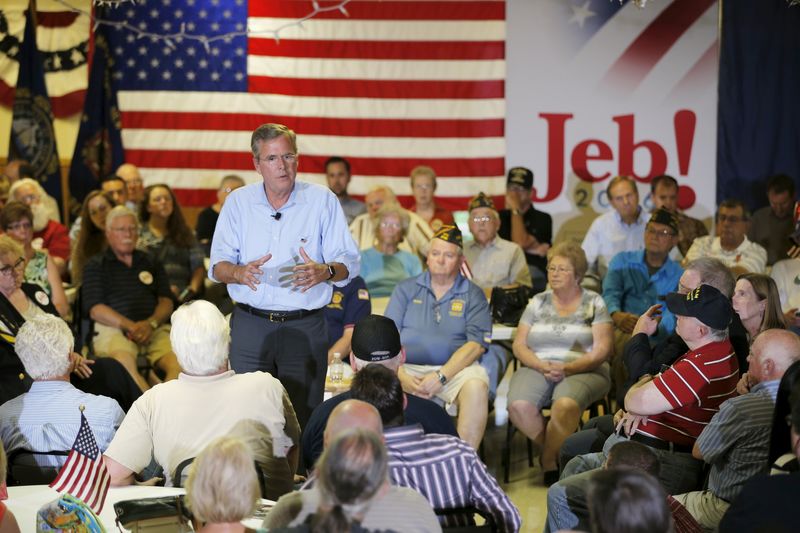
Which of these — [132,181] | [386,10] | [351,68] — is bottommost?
[132,181]

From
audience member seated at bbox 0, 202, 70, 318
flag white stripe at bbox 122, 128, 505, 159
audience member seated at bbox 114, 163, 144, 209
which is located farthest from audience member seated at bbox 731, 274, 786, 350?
audience member seated at bbox 114, 163, 144, 209

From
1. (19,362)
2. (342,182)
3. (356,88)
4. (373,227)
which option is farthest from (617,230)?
(19,362)

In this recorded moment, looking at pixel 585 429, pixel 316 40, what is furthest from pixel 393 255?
pixel 316 40

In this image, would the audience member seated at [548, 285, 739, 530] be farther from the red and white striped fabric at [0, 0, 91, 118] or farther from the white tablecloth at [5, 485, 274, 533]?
the red and white striped fabric at [0, 0, 91, 118]

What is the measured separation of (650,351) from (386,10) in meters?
4.98

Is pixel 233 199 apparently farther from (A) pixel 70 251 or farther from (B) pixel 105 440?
(A) pixel 70 251

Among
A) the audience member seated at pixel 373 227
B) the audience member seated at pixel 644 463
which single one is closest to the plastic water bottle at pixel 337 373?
the audience member seated at pixel 644 463

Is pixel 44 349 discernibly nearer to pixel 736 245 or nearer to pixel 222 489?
pixel 222 489

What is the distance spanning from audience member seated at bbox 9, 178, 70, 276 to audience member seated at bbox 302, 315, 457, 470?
4063 mm

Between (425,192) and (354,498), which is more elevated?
(425,192)

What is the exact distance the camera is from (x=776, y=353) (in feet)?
11.8

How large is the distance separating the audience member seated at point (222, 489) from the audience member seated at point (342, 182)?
5.64m

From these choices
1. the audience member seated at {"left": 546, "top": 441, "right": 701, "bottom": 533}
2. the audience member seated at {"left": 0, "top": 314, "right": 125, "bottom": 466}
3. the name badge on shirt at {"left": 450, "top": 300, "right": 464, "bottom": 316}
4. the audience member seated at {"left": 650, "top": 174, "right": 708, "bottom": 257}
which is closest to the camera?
the audience member seated at {"left": 546, "top": 441, "right": 701, "bottom": 533}

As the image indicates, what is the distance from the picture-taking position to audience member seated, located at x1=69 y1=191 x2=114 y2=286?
→ 7000mm
